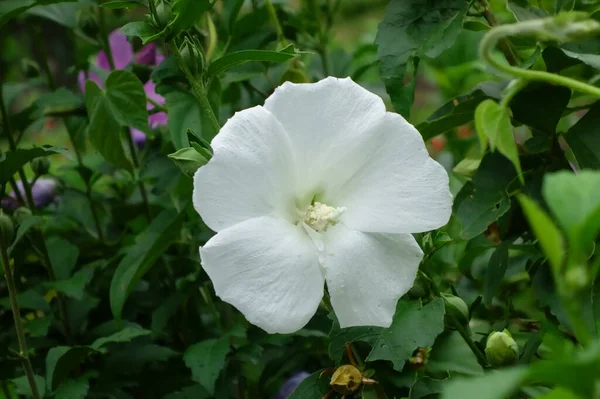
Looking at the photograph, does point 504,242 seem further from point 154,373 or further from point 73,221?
point 73,221

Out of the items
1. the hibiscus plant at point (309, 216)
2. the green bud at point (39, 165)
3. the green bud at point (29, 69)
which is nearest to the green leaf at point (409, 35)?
the hibiscus plant at point (309, 216)

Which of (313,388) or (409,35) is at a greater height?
(409,35)

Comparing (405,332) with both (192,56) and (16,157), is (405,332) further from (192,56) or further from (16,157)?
(16,157)

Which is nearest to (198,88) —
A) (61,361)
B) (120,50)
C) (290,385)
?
(61,361)

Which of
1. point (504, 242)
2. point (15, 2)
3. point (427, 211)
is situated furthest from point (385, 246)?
point (15, 2)

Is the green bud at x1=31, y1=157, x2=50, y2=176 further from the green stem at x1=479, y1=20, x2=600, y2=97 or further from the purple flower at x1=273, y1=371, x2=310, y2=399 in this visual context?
the green stem at x1=479, y1=20, x2=600, y2=97

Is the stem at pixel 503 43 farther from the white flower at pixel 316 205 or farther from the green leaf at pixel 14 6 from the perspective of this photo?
the green leaf at pixel 14 6

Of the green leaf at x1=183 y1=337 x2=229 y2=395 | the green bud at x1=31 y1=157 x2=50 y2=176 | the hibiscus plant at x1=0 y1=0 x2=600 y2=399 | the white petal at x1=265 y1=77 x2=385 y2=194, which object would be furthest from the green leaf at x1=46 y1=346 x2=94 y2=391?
the white petal at x1=265 y1=77 x2=385 y2=194
